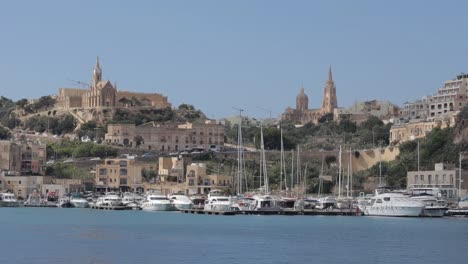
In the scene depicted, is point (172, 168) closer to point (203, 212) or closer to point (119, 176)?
point (119, 176)

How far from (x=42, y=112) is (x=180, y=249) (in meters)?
114

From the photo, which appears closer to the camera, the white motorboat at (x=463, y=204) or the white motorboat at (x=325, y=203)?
the white motorboat at (x=463, y=204)

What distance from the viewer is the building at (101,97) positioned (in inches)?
6265

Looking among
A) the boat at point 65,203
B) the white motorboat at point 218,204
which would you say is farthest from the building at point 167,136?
the white motorboat at point 218,204

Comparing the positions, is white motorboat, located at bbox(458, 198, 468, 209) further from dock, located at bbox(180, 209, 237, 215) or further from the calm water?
dock, located at bbox(180, 209, 237, 215)

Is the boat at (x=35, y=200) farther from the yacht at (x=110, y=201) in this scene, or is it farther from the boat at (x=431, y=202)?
the boat at (x=431, y=202)

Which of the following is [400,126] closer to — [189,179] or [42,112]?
[189,179]

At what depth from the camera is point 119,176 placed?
121688 mm

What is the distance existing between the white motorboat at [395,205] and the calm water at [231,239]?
801 millimetres

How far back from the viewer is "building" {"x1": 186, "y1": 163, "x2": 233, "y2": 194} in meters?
116

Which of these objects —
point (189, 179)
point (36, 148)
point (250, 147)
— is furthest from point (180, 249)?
point (250, 147)

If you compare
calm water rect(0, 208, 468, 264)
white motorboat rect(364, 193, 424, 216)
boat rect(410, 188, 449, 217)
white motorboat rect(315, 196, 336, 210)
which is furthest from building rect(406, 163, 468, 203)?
calm water rect(0, 208, 468, 264)

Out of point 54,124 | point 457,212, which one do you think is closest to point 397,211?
point 457,212

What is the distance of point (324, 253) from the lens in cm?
5481
